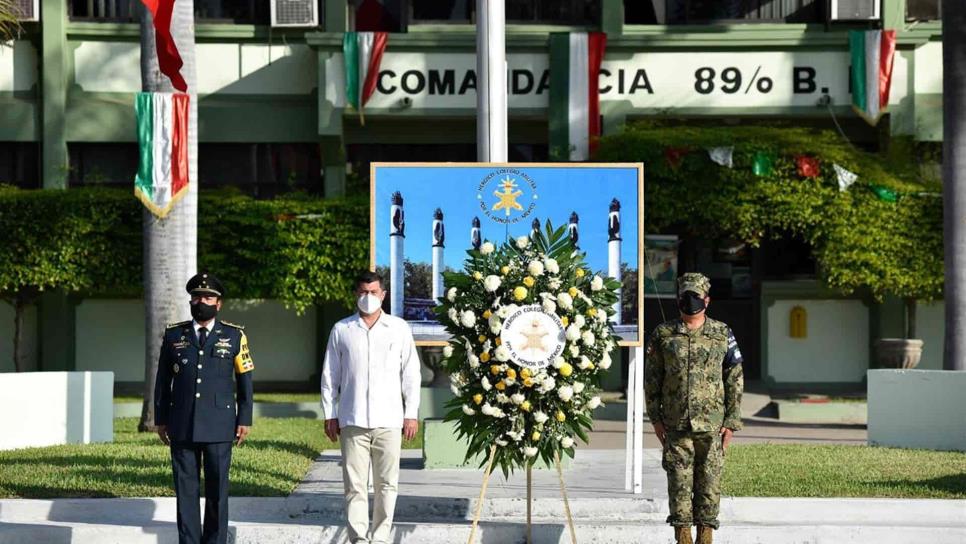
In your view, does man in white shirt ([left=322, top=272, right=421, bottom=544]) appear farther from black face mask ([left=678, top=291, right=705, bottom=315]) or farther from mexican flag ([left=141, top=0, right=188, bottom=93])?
mexican flag ([left=141, top=0, right=188, bottom=93])

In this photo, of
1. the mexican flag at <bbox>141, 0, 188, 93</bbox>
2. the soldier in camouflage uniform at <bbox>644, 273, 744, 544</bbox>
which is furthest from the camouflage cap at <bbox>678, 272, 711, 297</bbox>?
the mexican flag at <bbox>141, 0, 188, 93</bbox>

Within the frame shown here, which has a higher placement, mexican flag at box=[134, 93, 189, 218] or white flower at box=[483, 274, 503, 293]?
mexican flag at box=[134, 93, 189, 218]

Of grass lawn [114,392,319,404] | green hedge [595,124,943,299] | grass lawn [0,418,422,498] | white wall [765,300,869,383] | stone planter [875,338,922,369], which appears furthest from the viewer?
white wall [765,300,869,383]

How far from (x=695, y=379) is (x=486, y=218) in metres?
3.20

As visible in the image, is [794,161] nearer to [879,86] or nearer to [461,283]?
[879,86]

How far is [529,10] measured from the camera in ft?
82.3

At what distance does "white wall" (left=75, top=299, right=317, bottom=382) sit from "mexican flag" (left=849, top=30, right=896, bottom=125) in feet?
34.2

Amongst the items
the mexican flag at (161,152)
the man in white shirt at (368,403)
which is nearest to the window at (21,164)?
the mexican flag at (161,152)

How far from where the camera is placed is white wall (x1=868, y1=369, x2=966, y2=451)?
1617 cm

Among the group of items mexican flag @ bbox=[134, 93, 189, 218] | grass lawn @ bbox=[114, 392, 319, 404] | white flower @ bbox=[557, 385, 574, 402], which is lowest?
grass lawn @ bbox=[114, 392, 319, 404]

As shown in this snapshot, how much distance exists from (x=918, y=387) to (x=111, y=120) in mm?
14865

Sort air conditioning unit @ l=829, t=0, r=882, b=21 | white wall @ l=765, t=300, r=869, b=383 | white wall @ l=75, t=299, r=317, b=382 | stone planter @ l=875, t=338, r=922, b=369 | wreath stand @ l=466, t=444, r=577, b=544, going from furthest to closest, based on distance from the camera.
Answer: white wall @ l=765, t=300, r=869, b=383, white wall @ l=75, t=299, r=317, b=382, air conditioning unit @ l=829, t=0, r=882, b=21, stone planter @ l=875, t=338, r=922, b=369, wreath stand @ l=466, t=444, r=577, b=544

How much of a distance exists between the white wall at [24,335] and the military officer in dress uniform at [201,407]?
1600cm

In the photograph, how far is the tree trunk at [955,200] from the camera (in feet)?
61.0
